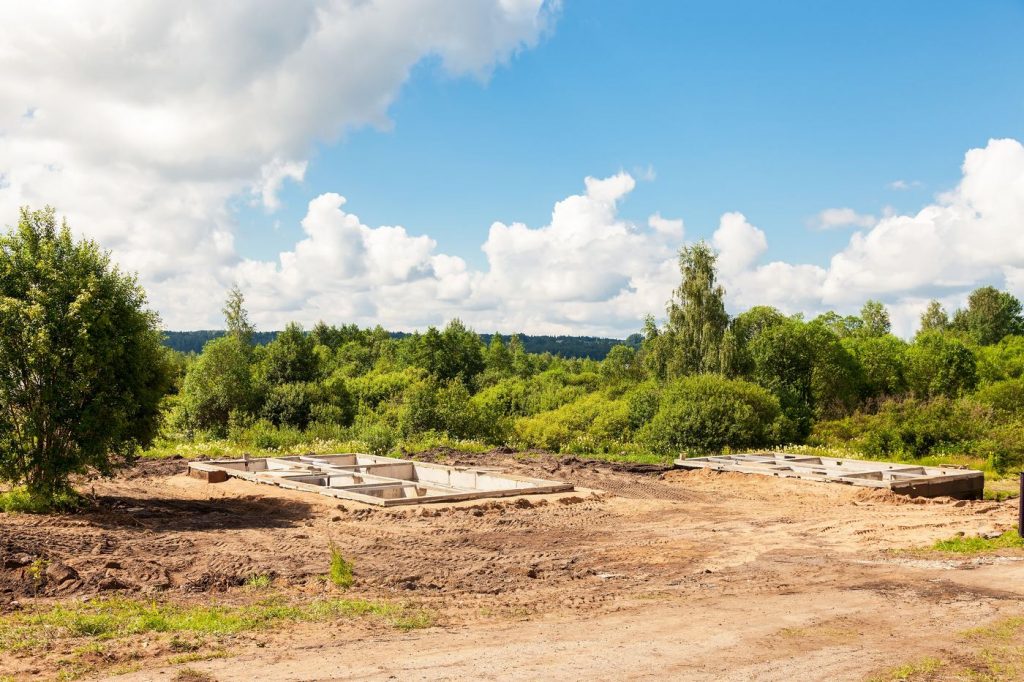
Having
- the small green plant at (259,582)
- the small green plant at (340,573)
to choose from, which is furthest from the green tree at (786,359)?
the small green plant at (259,582)

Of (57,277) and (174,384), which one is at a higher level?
(57,277)

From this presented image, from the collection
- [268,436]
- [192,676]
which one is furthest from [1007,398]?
[192,676]

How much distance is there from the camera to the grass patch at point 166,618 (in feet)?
24.9

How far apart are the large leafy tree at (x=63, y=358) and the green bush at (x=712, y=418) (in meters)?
17.3

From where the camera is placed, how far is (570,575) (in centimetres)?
1098

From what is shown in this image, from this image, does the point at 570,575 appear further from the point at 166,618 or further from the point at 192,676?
the point at 192,676

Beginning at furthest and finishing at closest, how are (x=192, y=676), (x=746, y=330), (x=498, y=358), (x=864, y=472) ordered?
(x=498, y=358) < (x=746, y=330) < (x=864, y=472) < (x=192, y=676)

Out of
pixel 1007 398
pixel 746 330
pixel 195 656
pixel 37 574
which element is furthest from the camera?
pixel 746 330

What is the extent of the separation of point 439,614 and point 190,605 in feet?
8.70

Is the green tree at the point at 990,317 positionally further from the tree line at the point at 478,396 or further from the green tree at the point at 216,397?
the green tree at the point at 216,397

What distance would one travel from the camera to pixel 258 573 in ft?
34.5

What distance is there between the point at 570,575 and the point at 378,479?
34.5 feet

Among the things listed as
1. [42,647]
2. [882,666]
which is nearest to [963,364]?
[882,666]

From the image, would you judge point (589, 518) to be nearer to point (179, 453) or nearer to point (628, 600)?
point (628, 600)
